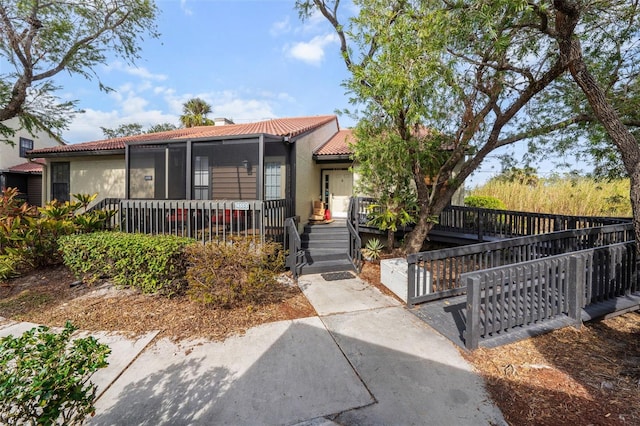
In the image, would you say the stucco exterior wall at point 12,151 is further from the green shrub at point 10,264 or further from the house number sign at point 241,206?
the house number sign at point 241,206

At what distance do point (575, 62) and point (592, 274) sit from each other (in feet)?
10.5

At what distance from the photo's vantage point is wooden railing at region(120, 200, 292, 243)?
20.4ft

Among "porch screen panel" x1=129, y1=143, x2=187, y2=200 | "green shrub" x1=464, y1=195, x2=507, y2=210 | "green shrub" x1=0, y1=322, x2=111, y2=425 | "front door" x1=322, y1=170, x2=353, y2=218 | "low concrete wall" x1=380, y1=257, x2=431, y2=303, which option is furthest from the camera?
"green shrub" x1=464, y1=195, x2=507, y2=210

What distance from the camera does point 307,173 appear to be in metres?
9.36

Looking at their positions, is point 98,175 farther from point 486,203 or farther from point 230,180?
point 486,203

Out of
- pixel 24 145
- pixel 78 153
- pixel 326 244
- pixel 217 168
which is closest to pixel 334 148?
pixel 326 244

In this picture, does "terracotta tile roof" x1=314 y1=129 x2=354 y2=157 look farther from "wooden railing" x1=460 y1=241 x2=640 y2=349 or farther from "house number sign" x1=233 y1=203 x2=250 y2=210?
"wooden railing" x1=460 y1=241 x2=640 y2=349

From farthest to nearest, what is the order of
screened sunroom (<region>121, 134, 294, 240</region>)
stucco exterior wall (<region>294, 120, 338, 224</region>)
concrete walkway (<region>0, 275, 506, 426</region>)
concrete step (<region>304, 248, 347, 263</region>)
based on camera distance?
stucco exterior wall (<region>294, 120, 338, 224</region>) < concrete step (<region>304, 248, 347, 263</region>) < screened sunroom (<region>121, 134, 294, 240</region>) < concrete walkway (<region>0, 275, 506, 426</region>)

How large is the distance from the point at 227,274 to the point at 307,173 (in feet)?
18.5

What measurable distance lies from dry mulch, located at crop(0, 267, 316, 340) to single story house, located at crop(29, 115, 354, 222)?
2934 mm

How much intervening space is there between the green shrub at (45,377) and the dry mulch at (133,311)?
2.09 m

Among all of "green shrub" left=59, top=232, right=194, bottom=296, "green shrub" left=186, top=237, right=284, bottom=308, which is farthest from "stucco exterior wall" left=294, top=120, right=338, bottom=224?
"green shrub" left=59, top=232, right=194, bottom=296

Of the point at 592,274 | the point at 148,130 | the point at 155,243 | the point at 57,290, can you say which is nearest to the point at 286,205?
the point at 155,243

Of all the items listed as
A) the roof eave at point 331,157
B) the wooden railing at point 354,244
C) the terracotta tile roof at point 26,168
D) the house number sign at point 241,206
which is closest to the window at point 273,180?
the roof eave at point 331,157
